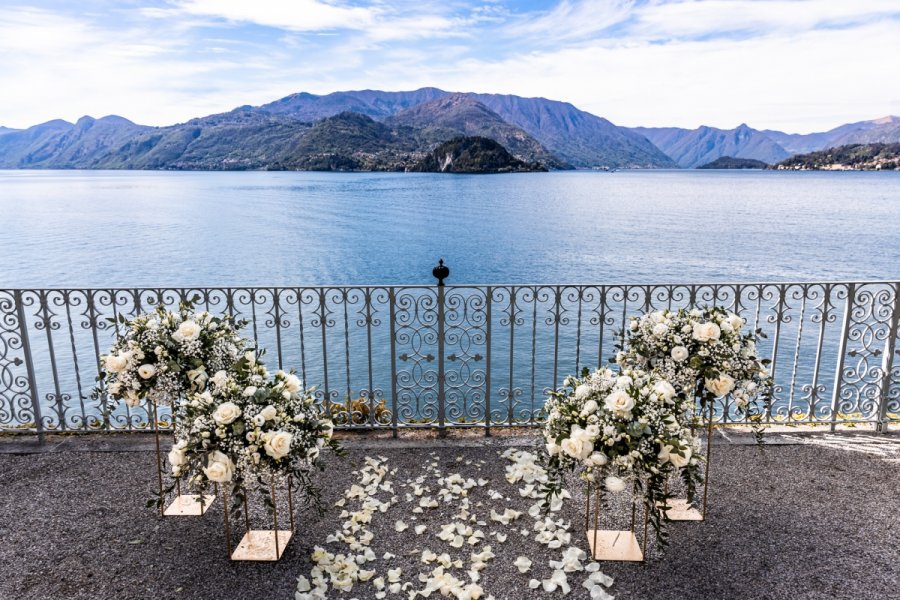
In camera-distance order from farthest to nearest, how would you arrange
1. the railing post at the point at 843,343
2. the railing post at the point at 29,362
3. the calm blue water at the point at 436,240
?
1. the calm blue water at the point at 436,240
2. the railing post at the point at 843,343
3. the railing post at the point at 29,362

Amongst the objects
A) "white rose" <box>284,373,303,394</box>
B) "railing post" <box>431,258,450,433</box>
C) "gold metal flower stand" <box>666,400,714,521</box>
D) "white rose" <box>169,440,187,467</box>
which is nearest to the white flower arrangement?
"gold metal flower stand" <box>666,400,714,521</box>

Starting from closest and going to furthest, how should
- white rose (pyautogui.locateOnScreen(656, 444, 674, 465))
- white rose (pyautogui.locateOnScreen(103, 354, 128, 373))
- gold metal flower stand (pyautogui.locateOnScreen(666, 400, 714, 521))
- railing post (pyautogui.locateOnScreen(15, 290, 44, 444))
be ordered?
white rose (pyautogui.locateOnScreen(656, 444, 674, 465)), white rose (pyautogui.locateOnScreen(103, 354, 128, 373)), gold metal flower stand (pyautogui.locateOnScreen(666, 400, 714, 521)), railing post (pyautogui.locateOnScreen(15, 290, 44, 444))

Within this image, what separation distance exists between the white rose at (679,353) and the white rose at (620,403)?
2.98 feet

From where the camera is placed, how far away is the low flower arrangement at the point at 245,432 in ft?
12.3

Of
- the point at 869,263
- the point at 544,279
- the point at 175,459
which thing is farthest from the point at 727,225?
the point at 175,459

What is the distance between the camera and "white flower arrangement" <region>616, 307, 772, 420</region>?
4.42 meters

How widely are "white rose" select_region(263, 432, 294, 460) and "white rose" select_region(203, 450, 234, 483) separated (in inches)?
11.5

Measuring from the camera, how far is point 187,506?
5.17m

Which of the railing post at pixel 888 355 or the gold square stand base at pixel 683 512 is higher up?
the railing post at pixel 888 355

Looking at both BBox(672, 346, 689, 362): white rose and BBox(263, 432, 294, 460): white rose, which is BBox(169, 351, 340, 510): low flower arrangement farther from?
BBox(672, 346, 689, 362): white rose

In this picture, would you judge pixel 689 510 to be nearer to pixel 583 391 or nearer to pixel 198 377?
pixel 583 391

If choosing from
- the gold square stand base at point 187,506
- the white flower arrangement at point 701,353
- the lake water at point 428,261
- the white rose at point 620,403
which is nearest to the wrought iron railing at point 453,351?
the lake water at point 428,261

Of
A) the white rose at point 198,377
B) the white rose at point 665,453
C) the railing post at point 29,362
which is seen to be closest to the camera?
the white rose at point 665,453

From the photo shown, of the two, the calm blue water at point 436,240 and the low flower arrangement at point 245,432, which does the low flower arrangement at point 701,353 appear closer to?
the low flower arrangement at point 245,432
